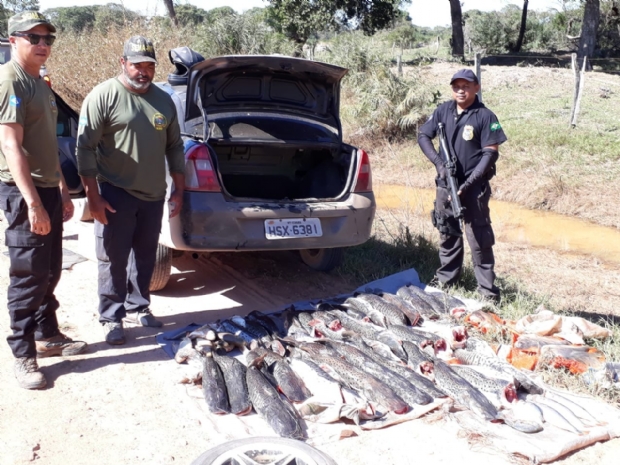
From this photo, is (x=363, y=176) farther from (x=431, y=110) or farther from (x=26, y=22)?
(x=431, y=110)

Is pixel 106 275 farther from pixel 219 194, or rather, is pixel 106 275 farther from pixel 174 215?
pixel 219 194

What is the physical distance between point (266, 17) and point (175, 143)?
23.5 metres

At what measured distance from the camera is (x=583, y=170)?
11336 millimetres

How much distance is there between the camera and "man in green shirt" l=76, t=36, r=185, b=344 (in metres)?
4.33

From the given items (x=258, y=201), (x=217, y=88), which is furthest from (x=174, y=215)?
(x=217, y=88)

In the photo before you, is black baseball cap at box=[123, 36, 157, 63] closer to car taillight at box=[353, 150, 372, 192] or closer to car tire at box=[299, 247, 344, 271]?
car taillight at box=[353, 150, 372, 192]

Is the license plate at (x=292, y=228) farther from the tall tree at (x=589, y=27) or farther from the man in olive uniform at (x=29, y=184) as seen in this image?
the tall tree at (x=589, y=27)

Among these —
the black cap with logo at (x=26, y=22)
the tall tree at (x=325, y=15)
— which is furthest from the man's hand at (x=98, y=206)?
the tall tree at (x=325, y=15)

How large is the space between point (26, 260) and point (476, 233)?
12.1 feet

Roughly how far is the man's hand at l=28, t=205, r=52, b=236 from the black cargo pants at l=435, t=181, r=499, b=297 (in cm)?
336

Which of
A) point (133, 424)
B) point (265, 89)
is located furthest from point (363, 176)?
point (133, 424)

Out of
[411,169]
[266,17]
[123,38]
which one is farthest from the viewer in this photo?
[266,17]

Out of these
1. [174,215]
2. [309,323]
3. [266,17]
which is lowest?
[309,323]

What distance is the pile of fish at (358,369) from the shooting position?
148 inches
